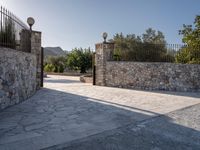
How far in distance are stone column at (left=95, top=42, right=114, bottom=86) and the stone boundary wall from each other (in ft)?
2.36

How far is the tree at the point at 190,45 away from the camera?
1262 centimetres

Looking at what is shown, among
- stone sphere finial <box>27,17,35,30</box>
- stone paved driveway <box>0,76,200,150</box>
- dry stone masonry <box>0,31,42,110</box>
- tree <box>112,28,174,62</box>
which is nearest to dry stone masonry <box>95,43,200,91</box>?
tree <box>112,28,174,62</box>

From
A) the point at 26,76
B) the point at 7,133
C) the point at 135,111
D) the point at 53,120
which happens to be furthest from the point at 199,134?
the point at 26,76

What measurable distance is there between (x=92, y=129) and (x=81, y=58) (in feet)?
75.9

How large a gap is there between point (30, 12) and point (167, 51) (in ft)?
26.1

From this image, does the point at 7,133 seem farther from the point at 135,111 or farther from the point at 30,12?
the point at 30,12

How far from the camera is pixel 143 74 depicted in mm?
12719

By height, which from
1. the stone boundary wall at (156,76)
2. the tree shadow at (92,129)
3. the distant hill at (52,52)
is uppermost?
the distant hill at (52,52)

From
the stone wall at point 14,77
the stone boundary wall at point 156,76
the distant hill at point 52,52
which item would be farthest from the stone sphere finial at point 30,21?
the distant hill at point 52,52

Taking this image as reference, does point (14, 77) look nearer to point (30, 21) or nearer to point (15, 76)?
point (15, 76)

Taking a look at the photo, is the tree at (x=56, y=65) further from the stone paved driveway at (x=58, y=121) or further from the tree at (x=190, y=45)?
the stone paved driveway at (x=58, y=121)

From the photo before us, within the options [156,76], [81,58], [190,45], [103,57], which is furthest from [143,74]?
[81,58]

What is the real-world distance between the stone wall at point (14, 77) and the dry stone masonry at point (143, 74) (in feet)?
20.4

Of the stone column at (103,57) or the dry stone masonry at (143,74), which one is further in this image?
the stone column at (103,57)
